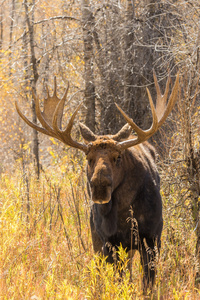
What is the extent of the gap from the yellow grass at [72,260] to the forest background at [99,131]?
2 centimetres

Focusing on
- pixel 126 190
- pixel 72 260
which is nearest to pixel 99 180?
pixel 126 190

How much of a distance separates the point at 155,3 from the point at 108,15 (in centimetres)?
125

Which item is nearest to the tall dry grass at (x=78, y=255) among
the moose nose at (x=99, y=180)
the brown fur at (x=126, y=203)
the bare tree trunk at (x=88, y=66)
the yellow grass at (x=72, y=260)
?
the yellow grass at (x=72, y=260)

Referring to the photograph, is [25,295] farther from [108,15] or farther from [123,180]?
[108,15]

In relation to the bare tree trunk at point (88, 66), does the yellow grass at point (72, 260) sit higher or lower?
lower

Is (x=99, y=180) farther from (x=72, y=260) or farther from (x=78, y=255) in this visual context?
(x=72, y=260)

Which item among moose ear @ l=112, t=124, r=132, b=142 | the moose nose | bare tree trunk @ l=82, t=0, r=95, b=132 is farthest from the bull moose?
bare tree trunk @ l=82, t=0, r=95, b=132

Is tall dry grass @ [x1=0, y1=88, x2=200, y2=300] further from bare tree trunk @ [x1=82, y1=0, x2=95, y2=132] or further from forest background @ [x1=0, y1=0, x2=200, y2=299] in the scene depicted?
bare tree trunk @ [x1=82, y1=0, x2=95, y2=132]

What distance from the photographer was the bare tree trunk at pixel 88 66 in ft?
27.0

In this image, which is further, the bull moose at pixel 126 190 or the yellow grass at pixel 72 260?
the bull moose at pixel 126 190

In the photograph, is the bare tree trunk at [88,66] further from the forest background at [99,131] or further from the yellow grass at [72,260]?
the yellow grass at [72,260]

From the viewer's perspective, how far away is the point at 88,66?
830 cm

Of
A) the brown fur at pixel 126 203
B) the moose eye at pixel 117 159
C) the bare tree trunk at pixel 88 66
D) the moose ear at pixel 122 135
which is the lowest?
the brown fur at pixel 126 203

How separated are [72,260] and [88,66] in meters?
4.70
